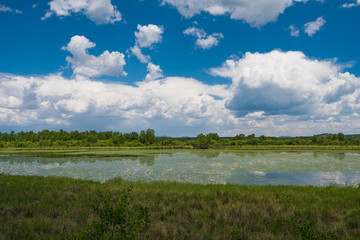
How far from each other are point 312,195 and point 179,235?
942 centimetres

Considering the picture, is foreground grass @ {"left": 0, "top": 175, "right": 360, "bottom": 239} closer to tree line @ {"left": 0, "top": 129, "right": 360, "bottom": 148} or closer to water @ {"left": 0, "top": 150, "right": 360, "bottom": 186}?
water @ {"left": 0, "top": 150, "right": 360, "bottom": 186}

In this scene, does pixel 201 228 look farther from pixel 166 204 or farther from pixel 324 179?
pixel 324 179

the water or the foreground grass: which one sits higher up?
the foreground grass

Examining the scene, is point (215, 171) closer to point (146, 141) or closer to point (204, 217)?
point (204, 217)

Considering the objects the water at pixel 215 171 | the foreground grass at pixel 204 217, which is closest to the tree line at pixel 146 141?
the water at pixel 215 171

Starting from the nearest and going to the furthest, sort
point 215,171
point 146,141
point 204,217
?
point 204,217
point 215,171
point 146,141

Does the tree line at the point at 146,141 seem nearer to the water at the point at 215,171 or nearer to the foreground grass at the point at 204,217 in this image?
the water at the point at 215,171

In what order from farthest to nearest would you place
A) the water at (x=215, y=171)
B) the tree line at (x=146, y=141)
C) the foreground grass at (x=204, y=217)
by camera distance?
the tree line at (x=146, y=141) → the water at (x=215, y=171) → the foreground grass at (x=204, y=217)

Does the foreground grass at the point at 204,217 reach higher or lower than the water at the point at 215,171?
higher

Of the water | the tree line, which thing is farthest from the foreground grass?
the tree line

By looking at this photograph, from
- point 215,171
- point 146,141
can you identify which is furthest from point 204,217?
point 146,141

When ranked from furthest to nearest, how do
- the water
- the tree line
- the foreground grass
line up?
the tree line, the water, the foreground grass

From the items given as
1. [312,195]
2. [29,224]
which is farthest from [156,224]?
[312,195]

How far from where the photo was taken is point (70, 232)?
621 cm
